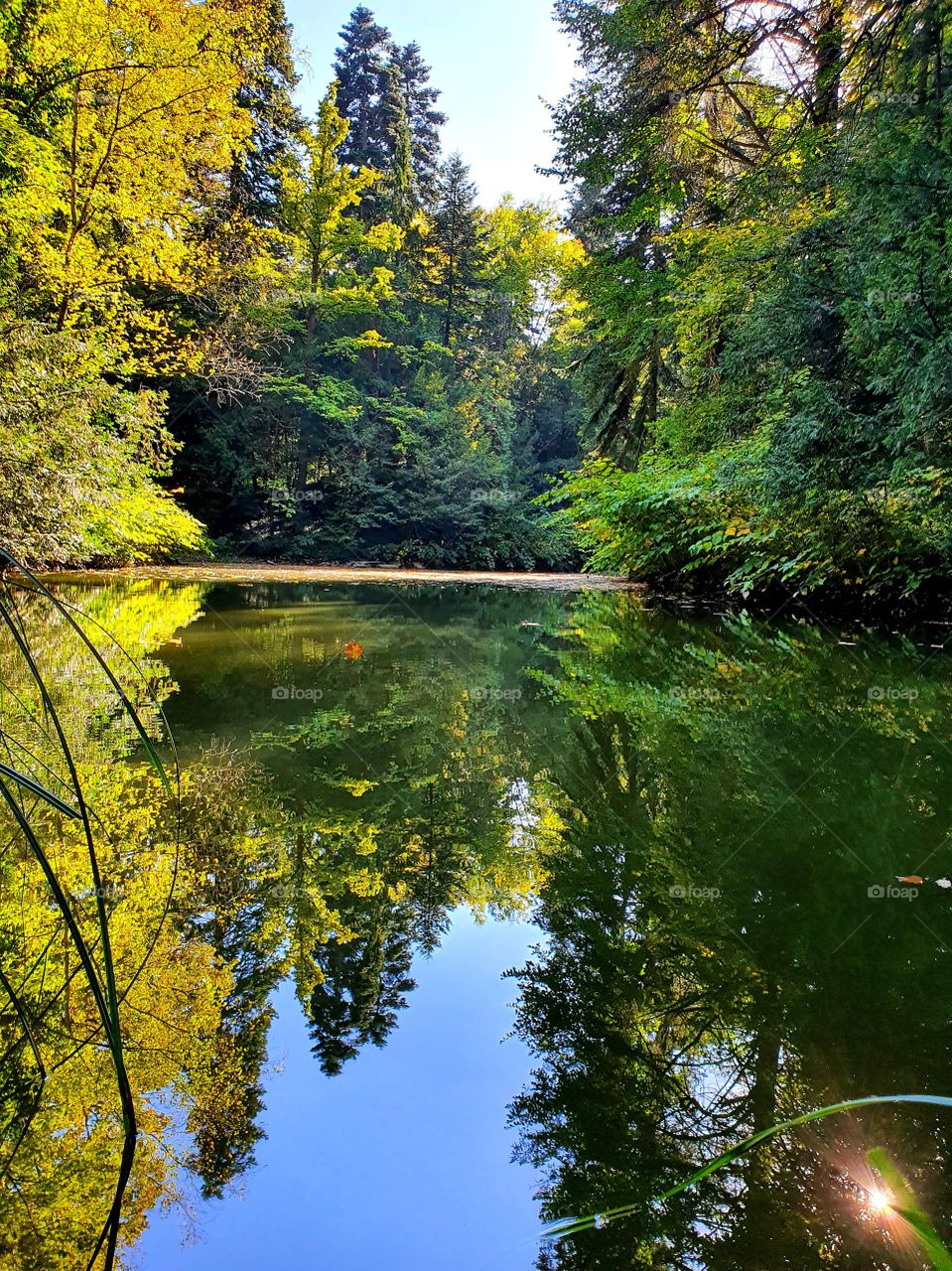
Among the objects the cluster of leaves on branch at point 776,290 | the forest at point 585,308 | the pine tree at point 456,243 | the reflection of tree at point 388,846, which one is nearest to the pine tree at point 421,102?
the pine tree at point 456,243

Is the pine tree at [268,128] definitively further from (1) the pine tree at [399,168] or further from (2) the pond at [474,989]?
(2) the pond at [474,989]

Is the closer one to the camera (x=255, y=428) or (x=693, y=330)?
(x=693, y=330)

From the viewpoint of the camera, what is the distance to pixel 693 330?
35.8 feet

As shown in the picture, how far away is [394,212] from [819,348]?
73.0 ft

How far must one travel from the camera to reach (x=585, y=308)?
1441 cm

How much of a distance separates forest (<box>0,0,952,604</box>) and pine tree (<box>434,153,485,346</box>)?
2.58m

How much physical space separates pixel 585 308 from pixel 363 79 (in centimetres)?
2050

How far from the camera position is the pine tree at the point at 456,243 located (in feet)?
77.9

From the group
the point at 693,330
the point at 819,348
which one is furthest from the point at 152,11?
the point at 819,348

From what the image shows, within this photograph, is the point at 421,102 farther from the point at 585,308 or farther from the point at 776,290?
the point at 776,290

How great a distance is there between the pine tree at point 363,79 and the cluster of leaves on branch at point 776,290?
1573 cm

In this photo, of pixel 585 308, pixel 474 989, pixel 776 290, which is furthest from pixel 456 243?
pixel 474 989

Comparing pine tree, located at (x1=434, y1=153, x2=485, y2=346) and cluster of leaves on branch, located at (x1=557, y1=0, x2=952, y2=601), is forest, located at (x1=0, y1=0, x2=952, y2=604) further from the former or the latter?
pine tree, located at (x1=434, y1=153, x2=485, y2=346)

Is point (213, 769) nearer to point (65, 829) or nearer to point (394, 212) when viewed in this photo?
point (65, 829)
